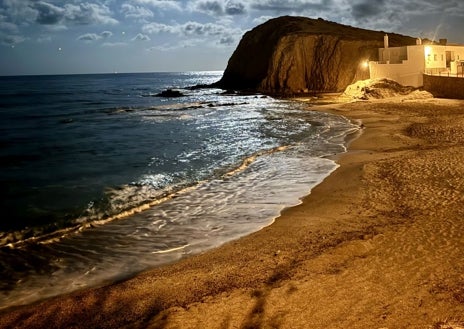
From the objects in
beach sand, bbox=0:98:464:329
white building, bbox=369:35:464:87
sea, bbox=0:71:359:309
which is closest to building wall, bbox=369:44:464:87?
white building, bbox=369:35:464:87

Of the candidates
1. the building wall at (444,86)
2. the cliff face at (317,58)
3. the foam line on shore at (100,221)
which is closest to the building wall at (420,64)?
the building wall at (444,86)

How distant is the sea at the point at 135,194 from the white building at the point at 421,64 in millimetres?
19682

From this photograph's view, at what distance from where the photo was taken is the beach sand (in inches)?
208

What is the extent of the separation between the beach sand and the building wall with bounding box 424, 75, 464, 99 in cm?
2652

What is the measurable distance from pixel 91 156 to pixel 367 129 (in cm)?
1594

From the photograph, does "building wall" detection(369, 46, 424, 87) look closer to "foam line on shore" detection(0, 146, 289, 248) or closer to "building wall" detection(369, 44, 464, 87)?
"building wall" detection(369, 44, 464, 87)

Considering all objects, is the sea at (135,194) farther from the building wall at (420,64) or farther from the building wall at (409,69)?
the building wall at (420,64)

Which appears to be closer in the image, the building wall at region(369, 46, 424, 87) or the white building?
the white building

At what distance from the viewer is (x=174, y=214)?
10.9 m

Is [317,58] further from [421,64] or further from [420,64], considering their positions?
[421,64]

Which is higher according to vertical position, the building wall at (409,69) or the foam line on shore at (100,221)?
the building wall at (409,69)

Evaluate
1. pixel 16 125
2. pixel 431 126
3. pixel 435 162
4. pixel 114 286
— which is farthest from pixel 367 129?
pixel 16 125

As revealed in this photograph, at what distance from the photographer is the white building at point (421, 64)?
138 ft

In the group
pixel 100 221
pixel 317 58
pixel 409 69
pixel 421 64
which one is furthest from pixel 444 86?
pixel 100 221
